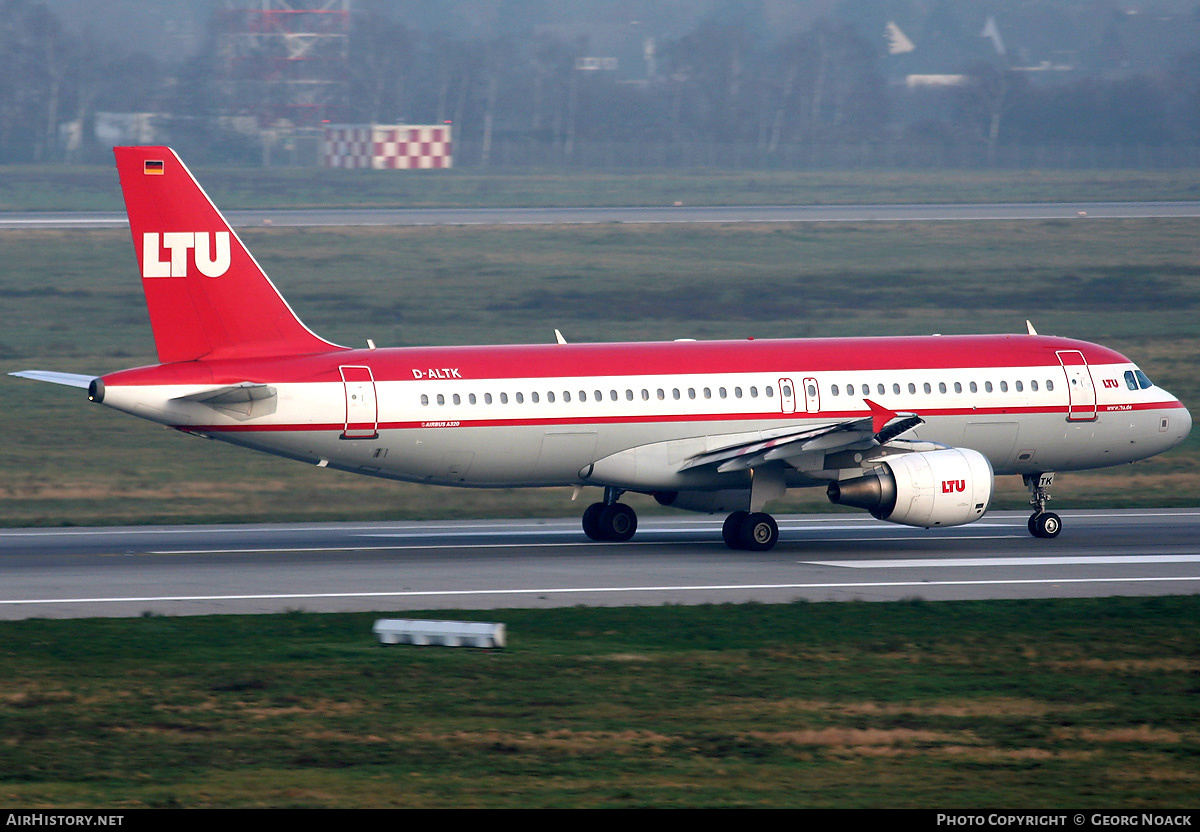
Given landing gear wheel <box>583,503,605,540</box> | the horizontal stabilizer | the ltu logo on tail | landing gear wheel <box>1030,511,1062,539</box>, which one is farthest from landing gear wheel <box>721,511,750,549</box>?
the ltu logo on tail

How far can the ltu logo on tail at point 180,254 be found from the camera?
32.8m

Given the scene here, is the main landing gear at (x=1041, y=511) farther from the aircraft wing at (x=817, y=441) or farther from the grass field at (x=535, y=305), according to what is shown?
the grass field at (x=535, y=305)

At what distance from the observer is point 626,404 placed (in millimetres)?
34812

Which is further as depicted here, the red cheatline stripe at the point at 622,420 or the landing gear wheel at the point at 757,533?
the landing gear wheel at the point at 757,533

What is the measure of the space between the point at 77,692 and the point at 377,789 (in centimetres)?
610

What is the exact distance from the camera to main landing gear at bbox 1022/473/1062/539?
36562 mm

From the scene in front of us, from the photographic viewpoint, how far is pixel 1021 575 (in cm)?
3081

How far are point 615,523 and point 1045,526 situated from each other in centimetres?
943

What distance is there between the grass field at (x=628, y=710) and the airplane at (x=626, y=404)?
7.64 metres

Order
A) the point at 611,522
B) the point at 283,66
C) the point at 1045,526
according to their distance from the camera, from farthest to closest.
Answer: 1. the point at 283,66
2. the point at 611,522
3. the point at 1045,526

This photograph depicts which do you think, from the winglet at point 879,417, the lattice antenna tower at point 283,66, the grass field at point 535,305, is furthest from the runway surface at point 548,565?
the lattice antenna tower at point 283,66

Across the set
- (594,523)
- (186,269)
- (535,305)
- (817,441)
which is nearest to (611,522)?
(594,523)

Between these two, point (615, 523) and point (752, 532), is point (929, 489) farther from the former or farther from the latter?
point (615, 523)

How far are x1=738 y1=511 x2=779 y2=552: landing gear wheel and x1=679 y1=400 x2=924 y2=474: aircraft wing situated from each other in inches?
42.7
